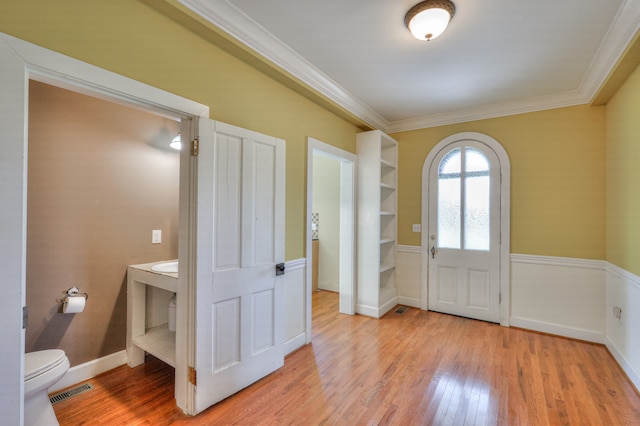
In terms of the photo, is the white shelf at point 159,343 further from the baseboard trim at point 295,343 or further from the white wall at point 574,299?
the white wall at point 574,299

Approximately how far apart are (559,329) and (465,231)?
1.39 meters

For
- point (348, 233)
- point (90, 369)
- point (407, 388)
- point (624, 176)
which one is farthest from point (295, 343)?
point (624, 176)

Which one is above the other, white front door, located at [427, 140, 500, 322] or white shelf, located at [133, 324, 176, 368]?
white front door, located at [427, 140, 500, 322]

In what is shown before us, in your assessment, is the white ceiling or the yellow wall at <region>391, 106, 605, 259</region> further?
the yellow wall at <region>391, 106, 605, 259</region>

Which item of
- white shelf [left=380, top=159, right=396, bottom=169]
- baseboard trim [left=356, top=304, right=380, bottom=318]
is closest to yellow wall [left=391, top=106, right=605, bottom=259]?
white shelf [left=380, top=159, right=396, bottom=169]

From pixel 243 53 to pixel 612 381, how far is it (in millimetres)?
3823

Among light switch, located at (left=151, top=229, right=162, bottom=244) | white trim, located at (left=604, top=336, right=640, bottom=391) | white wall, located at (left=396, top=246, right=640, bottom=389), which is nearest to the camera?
white trim, located at (left=604, top=336, right=640, bottom=391)

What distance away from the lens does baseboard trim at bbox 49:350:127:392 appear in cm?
214

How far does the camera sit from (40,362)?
1688 mm

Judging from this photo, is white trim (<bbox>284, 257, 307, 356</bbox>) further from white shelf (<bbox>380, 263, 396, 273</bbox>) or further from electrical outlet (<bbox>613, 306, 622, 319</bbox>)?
electrical outlet (<bbox>613, 306, 622, 319</bbox>)

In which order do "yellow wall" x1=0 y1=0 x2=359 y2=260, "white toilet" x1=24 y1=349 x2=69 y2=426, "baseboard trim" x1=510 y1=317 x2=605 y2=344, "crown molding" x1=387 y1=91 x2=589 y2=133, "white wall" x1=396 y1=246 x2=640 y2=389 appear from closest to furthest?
"yellow wall" x1=0 y1=0 x2=359 y2=260, "white toilet" x1=24 y1=349 x2=69 y2=426, "white wall" x1=396 y1=246 x2=640 y2=389, "baseboard trim" x1=510 y1=317 x2=605 y2=344, "crown molding" x1=387 y1=91 x2=589 y2=133

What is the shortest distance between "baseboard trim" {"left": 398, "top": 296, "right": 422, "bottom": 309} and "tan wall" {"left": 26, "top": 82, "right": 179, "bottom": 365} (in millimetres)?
3156

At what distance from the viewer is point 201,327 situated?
186cm

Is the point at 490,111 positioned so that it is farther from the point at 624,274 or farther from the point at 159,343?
the point at 159,343
